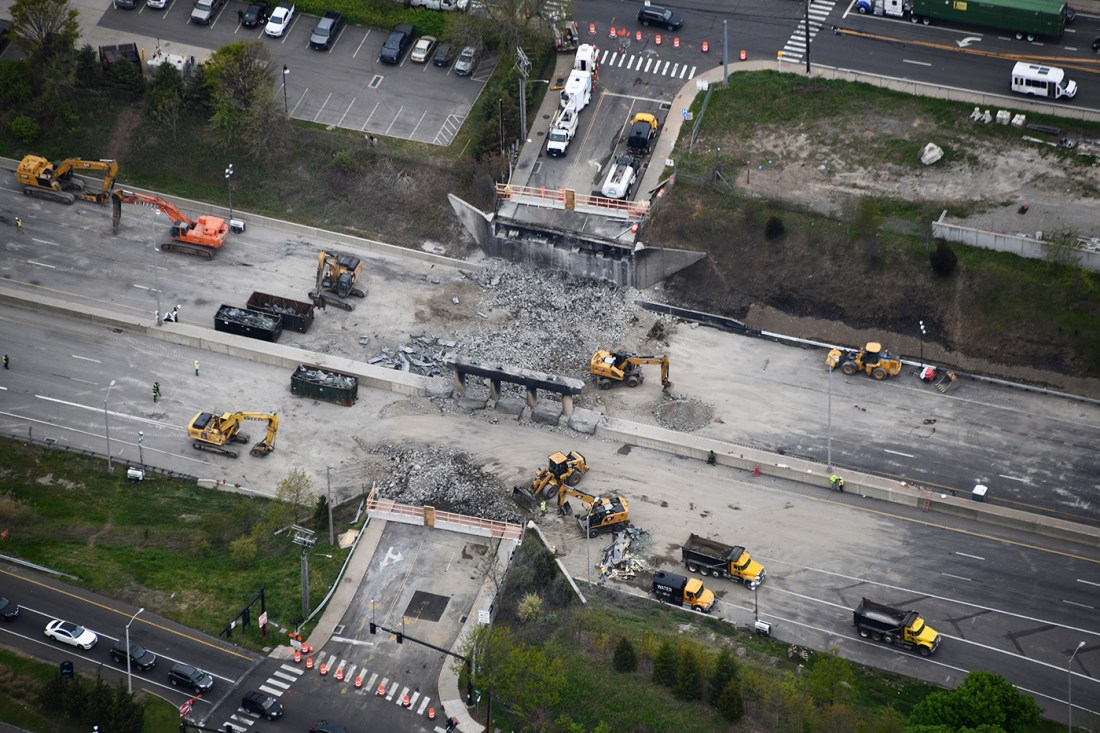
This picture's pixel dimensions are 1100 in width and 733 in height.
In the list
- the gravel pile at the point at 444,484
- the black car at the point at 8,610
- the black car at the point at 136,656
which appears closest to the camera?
the black car at the point at 136,656

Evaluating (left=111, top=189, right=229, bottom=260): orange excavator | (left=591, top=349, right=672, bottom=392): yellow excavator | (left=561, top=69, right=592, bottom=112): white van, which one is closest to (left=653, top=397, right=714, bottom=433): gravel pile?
(left=591, top=349, right=672, bottom=392): yellow excavator

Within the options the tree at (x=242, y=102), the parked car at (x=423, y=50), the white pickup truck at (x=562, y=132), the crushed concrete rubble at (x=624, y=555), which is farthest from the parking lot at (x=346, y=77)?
the crushed concrete rubble at (x=624, y=555)

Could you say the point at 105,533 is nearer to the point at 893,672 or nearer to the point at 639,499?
the point at 639,499

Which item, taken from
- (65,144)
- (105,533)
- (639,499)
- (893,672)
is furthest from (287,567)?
(65,144)

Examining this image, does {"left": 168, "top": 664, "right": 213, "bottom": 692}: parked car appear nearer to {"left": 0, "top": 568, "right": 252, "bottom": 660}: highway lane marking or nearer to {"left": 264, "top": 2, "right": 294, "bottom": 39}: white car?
{"left": 0, "top": 568, "right": 252, "bottom": 660}: highway lane marking

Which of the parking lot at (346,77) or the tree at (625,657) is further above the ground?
the parking lot at (346,77)

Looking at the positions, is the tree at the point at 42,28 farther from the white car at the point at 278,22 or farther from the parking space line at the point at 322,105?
the parking space line at the point at 322,105

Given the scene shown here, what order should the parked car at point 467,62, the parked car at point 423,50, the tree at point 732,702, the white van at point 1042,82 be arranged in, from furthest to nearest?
the parked car at point 423,50 < the parked car at point 467,62 < the white van at point 1042,82 < the tree at point 732,702
